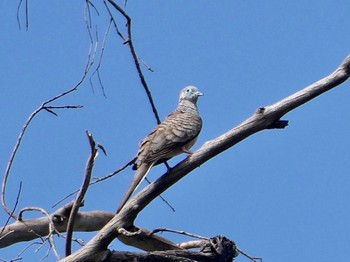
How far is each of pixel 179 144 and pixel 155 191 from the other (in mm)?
1571

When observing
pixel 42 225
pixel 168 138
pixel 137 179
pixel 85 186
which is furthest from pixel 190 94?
pixel 85 186

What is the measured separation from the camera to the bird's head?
8852 millimetres

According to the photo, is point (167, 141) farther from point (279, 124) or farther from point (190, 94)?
point (190, 94)

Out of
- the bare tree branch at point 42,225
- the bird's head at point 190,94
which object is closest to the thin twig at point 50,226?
the bare tree branch at point 42,225

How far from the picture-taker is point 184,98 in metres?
8.84

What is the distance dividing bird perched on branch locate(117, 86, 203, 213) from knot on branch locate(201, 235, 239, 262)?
649 mm

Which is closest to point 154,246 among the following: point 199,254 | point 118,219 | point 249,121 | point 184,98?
point 199,254

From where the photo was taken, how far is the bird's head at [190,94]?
8852mm

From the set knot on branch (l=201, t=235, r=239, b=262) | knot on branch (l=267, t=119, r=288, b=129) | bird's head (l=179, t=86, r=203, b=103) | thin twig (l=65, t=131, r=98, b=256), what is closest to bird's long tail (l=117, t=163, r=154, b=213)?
thin twig (l=65, t=131, r=98, b=256)

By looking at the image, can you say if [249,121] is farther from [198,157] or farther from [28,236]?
[28,236]

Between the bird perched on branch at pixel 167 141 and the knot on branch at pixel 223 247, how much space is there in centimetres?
65

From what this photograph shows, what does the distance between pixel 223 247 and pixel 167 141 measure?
1468 millimetres

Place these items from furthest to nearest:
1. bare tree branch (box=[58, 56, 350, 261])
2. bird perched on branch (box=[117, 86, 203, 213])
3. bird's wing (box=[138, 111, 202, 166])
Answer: bird's wing (box=[138, 111, 202, 166]) < bird perched on branch (box=[117, 86, 203, 213]) < bare tree branch (box=[58, 56, 350, 261])

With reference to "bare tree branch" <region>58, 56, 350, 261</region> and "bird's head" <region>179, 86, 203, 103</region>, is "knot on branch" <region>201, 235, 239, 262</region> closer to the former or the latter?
"bare tree branch" <region>58, 56, 350, 261</region>
